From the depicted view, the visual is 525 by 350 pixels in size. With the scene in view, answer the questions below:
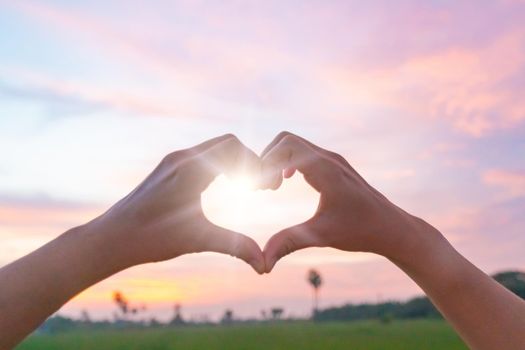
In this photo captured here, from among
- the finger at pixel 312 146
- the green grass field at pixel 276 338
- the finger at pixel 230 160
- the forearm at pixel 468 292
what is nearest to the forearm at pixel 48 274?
the finger at pixel 230 160

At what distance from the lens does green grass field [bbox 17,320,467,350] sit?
50625 mm

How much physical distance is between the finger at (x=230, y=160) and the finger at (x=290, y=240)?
24 centimetres

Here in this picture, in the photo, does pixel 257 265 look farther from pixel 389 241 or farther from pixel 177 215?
pixel 389 241

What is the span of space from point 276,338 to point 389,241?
54.6m

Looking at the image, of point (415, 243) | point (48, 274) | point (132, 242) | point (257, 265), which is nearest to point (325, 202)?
point (257, 265)

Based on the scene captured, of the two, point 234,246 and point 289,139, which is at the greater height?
point 289,139

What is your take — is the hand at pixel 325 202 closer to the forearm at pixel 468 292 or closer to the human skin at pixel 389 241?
the human skin at pixel 389 241

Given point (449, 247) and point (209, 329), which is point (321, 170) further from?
point (209, 329)

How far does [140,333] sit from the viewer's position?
57000 mm

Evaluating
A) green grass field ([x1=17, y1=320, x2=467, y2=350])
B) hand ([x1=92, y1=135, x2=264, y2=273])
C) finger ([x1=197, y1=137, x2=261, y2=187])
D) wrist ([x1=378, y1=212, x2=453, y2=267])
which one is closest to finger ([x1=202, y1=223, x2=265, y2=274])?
hand ([x1=92, y1=135, x2=264, y2=273])

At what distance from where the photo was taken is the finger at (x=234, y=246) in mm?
2723

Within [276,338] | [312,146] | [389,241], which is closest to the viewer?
[312,146]

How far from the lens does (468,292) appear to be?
3182mm

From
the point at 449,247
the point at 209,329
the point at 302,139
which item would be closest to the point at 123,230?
the point at 302,139
